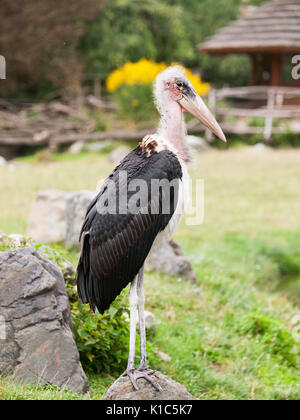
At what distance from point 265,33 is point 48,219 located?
12.1 metres

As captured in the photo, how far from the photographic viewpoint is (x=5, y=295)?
3727 mm

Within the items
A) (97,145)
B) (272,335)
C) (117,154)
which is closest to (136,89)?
(97,145)

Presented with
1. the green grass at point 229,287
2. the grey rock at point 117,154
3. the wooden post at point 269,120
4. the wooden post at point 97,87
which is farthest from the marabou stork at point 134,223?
the wooden post at point 97,87

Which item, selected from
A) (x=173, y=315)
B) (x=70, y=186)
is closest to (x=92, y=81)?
(x=70, y=186)

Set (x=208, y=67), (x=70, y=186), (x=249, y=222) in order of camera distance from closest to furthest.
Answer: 1. (x=249, y=222)
2. (x=70, y=186)
3. (x=208, y=67)

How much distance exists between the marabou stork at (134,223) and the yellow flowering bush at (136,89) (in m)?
11.9

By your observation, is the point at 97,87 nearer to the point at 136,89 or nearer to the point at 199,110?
the point at 136,89

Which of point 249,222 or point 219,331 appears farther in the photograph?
point 249,222

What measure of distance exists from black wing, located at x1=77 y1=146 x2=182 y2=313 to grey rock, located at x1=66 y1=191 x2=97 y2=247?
256 cm

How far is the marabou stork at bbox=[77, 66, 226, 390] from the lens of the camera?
3.47m

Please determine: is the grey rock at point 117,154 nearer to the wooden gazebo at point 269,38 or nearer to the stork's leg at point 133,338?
the wooden gazebo at point 269,38

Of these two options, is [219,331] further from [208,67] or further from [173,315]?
[208,67]

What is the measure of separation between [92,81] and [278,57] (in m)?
6.24

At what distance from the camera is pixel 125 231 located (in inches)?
137
